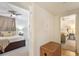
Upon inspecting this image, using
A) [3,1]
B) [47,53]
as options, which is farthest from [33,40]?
[3,1]

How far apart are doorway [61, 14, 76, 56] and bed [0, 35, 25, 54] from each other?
55cm

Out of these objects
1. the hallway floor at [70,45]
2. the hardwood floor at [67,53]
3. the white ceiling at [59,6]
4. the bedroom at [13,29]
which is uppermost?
the white ceiling at [59,6]

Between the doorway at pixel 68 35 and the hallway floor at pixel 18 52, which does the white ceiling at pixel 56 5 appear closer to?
the doorway at pixel 68 35

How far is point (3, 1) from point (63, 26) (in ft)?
2.80

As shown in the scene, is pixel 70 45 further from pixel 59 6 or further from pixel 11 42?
pixel 11 42

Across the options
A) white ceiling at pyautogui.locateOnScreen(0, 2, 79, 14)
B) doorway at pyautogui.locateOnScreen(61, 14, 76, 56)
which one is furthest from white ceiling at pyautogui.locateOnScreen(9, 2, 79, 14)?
doorway at pyautogui.locateOnScreen(61, 14, 76, 56)

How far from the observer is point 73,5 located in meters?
1.13

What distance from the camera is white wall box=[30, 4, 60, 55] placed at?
1.13 metres

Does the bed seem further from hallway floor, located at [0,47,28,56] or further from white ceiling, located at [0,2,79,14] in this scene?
white ceiling, located at [0,2,79,14]

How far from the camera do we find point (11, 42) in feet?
3.57

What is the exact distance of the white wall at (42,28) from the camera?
1135 mm

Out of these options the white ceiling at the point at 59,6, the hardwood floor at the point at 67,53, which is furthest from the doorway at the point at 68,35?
the white ceiling at the point at 59,6

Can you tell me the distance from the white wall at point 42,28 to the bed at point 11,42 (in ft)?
0.51

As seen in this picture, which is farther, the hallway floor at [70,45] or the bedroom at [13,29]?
the hallway floor at [70,45]
